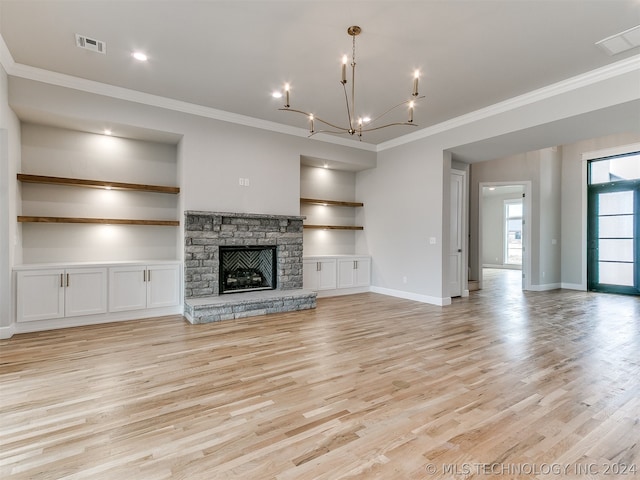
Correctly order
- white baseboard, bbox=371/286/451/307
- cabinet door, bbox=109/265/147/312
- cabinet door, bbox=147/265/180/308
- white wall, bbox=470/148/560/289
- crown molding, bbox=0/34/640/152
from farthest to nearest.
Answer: white wall, bbox=470/148/560/289, white baseboard, bbox=371/286/451/307, cabinet door, bbox=147/265/180/308, cabinet door, bbox=109/265/147/312, crown molding, bbox=0/34/640/152

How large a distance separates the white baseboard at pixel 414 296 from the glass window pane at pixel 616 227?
456cm

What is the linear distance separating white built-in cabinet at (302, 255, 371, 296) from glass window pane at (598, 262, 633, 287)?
5304 millimetres

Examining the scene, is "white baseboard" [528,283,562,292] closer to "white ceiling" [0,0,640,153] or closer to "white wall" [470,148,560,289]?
"white wall" [470,148,560,289]

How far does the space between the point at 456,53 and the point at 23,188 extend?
573cm

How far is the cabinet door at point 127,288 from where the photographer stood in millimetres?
4477

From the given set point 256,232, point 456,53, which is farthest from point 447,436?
point 256,232

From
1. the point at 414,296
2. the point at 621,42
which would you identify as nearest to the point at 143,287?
the point at 414,296

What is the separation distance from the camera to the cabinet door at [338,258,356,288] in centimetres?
A: 668

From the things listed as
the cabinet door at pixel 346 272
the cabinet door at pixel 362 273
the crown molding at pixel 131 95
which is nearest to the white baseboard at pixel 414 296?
the cabinet door at pixel 362 273

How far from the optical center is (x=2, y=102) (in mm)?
3637

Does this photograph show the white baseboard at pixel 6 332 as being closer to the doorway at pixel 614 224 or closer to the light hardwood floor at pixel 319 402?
the light hardwood floor at pixel 319 402

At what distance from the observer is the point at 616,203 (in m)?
7.14

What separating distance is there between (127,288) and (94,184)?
154 cm

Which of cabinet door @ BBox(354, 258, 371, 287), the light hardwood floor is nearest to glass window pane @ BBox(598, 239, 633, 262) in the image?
the light hardwood floor
